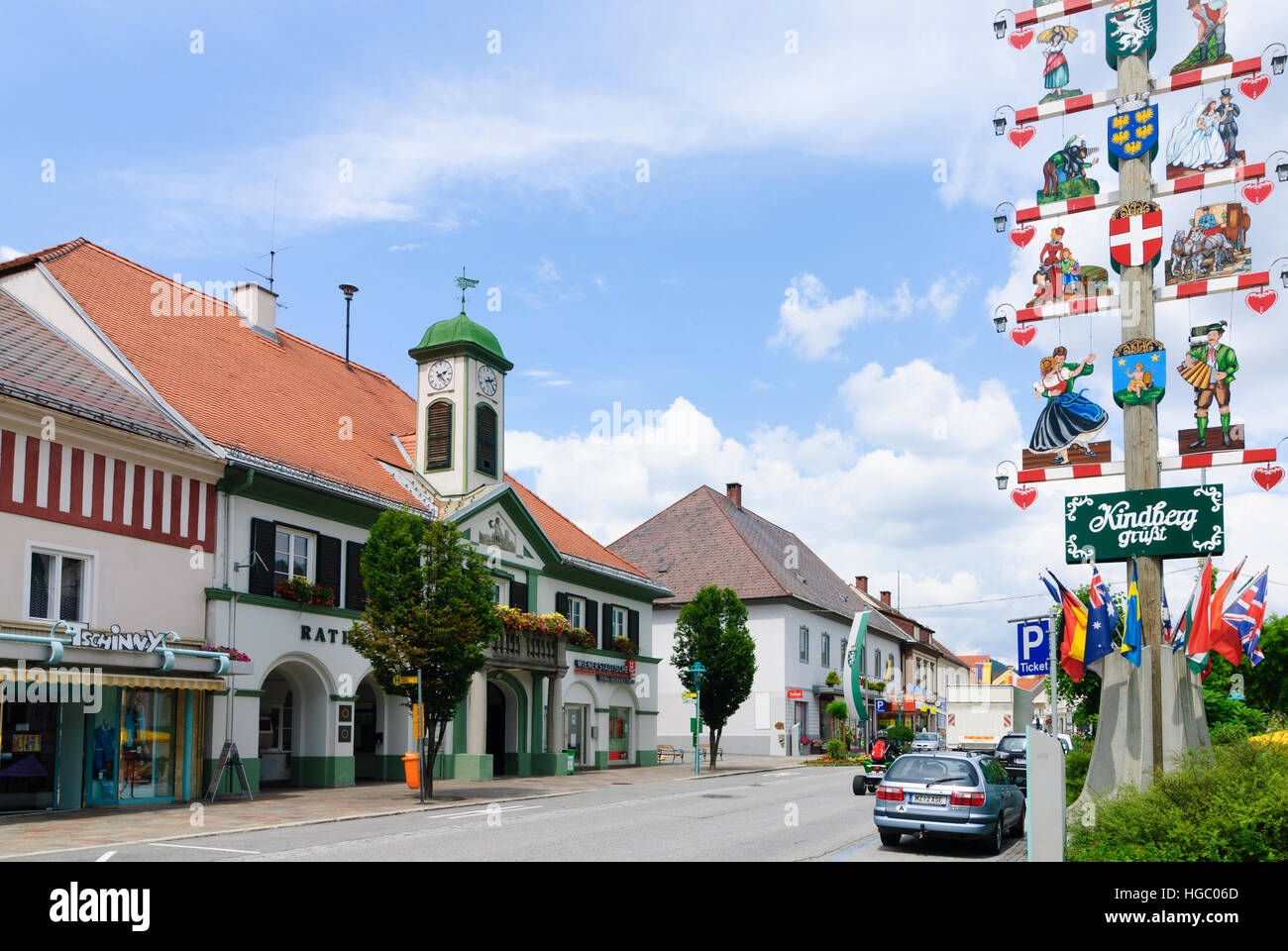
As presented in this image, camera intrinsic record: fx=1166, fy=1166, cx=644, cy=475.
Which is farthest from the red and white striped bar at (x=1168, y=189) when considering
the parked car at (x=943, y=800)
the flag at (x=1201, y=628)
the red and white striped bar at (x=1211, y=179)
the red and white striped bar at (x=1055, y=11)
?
the parked car at (x=943, y=800)

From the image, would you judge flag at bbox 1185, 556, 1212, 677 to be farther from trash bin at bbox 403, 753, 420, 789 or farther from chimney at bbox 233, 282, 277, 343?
chimney at bbox 233, 282, 277, 343

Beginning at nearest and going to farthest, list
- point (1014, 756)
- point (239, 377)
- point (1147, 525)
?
1. point (1147, 525)
2. point (239, 377)
3. point (1014, 756)

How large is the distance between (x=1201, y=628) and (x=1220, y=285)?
510cm

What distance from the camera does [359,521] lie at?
96.7 feet

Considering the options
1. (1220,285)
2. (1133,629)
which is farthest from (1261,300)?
(1133,629)

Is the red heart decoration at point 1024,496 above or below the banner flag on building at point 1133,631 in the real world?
above

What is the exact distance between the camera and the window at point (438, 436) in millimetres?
34031

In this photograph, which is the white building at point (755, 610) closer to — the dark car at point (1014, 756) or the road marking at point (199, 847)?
the dark car at point (1014, 756)

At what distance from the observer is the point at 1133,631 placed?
1698cm

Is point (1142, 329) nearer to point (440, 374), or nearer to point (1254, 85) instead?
point (1254, 85)

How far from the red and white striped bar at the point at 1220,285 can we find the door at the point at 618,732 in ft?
93.5

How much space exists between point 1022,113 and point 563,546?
79.5 feet
